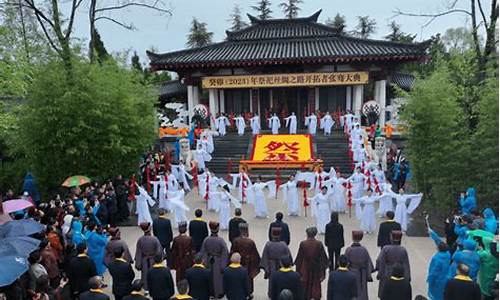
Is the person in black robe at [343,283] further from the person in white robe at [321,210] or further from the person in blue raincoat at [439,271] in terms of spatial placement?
the person in white robe at [321,210]

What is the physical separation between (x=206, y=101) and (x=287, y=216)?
15532mm

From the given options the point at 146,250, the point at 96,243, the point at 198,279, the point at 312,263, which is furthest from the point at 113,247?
the point at 312,263

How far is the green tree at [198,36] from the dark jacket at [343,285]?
153ft

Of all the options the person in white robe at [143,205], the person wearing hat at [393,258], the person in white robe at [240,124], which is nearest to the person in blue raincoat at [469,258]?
the person wearing hat at [393,258]

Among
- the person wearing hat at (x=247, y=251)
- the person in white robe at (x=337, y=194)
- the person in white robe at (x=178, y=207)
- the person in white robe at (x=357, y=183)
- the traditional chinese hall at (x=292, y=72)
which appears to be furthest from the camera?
the traditional chinese hall at (x=292, y=72)

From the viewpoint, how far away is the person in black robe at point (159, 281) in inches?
260

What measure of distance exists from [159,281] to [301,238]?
5.13 m

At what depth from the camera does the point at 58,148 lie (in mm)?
13148

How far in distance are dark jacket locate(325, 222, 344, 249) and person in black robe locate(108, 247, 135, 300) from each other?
11.6 ft

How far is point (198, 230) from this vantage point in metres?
8.84

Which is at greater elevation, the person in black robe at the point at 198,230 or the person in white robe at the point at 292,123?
the person in white robe at the point at 292,123

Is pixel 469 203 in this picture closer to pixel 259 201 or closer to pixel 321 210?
pixel 321 210

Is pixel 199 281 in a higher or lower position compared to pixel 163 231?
lower

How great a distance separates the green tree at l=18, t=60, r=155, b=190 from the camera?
12906mm
